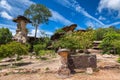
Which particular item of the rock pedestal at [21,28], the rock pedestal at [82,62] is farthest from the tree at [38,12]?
the rock pedestal at [82,62]

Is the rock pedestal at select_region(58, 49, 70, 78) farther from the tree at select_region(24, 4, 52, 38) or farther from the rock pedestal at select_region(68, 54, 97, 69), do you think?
the tree at select_region(24, 4, 52, 38)

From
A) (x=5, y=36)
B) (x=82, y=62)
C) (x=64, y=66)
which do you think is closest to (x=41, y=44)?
(x=5, y=36)

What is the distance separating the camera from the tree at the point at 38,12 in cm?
5362

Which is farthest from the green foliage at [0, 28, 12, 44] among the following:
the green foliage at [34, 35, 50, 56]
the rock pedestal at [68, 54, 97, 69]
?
the rock pedestal at [68, 54, 97, 69]

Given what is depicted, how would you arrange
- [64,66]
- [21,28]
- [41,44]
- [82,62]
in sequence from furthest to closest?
[21,28] < [41,44] < [82,62] < [64,66]

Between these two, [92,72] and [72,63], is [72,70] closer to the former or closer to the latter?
[72,63]

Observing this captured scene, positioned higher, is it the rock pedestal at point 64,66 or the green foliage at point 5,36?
the green foliage at point 5,36

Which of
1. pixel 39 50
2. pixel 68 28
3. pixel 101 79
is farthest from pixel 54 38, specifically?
pixel 101 79

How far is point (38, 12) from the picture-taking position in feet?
177

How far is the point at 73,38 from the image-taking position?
34.7 metres

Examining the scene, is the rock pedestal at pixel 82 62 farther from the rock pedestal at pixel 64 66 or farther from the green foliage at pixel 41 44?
the green foliage at pixel 41 44

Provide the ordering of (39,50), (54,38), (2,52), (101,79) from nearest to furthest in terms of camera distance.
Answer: (101,79) < (2,52) < (39,50) < (54,38)

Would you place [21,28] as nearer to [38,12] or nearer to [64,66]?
[38,12]

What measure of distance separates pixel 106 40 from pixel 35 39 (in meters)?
20.7
